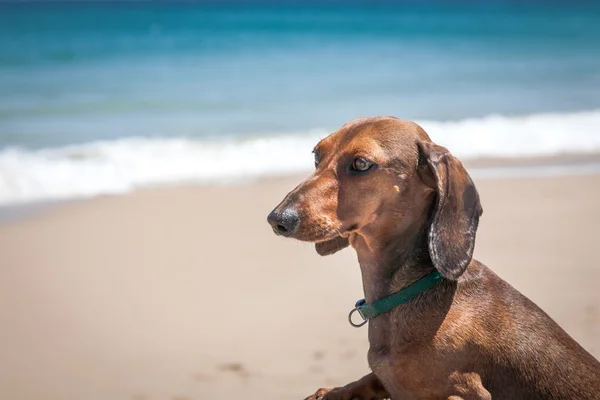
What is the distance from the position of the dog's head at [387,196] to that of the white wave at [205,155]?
19.1 feet

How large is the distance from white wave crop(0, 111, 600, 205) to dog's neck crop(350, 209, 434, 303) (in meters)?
5.77

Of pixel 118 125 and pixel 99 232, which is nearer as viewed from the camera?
pixel 99 232

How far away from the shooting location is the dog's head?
3426 millimetres

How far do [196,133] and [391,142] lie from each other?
10275mm

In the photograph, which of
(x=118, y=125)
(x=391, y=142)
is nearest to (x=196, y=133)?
(x=118, y=125)

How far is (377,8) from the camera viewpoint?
3812cm

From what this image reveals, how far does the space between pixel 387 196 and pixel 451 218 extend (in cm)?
31

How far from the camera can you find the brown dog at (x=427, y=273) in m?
3.44

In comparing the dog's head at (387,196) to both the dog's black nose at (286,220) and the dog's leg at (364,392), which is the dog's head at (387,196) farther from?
the dog's leg at (364,392)

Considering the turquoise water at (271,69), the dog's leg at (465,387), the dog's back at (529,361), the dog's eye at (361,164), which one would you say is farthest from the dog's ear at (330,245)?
the turquoise water at (271,69)

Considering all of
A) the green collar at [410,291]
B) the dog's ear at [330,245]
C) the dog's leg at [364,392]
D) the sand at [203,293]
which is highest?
the sand at [203,293]

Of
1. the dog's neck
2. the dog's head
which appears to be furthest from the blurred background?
the dog's head

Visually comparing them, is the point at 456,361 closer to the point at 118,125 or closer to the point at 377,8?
the point at 118,125

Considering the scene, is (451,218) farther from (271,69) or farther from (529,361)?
(271,69)
